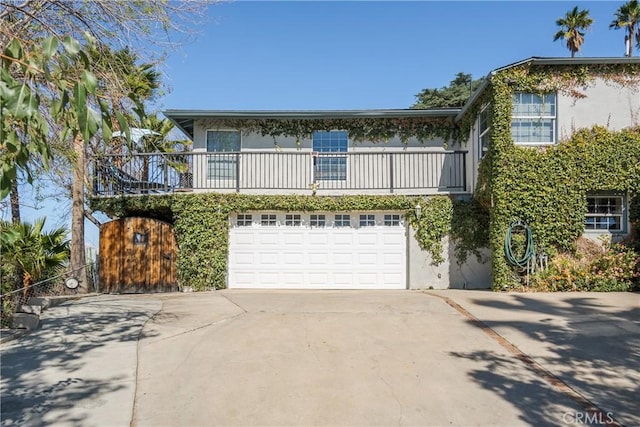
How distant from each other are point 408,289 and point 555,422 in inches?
335

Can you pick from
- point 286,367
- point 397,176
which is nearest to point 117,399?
point 286,367

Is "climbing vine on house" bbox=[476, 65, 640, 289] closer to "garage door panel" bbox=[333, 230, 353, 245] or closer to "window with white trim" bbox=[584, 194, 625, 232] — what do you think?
"window with white trim" bbox=[584, 194, 625, 232]

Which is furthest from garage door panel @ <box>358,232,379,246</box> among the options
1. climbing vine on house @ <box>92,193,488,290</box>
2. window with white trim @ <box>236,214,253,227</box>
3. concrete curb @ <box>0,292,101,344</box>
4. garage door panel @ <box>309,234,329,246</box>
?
concrete curb @ <box>0,292,101,344</box>

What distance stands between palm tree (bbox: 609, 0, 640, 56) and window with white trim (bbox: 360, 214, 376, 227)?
24.5m

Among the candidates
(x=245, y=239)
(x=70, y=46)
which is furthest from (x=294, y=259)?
(x=70, y=46)

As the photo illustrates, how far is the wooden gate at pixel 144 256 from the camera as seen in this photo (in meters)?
12.9

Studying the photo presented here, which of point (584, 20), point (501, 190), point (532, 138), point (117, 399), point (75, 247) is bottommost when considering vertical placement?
point (117, 399)

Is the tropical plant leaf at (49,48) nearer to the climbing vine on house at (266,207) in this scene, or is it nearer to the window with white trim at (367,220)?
the climbing vine on house at (266,207)

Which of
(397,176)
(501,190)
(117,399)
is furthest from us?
(397,176)

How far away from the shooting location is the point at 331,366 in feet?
19.2

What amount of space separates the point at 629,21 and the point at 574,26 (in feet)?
11.5

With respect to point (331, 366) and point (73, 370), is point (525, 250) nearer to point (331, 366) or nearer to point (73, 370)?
point (331, 366)

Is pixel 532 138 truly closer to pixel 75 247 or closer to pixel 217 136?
pixel 217 136

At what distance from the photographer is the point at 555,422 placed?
426cm
